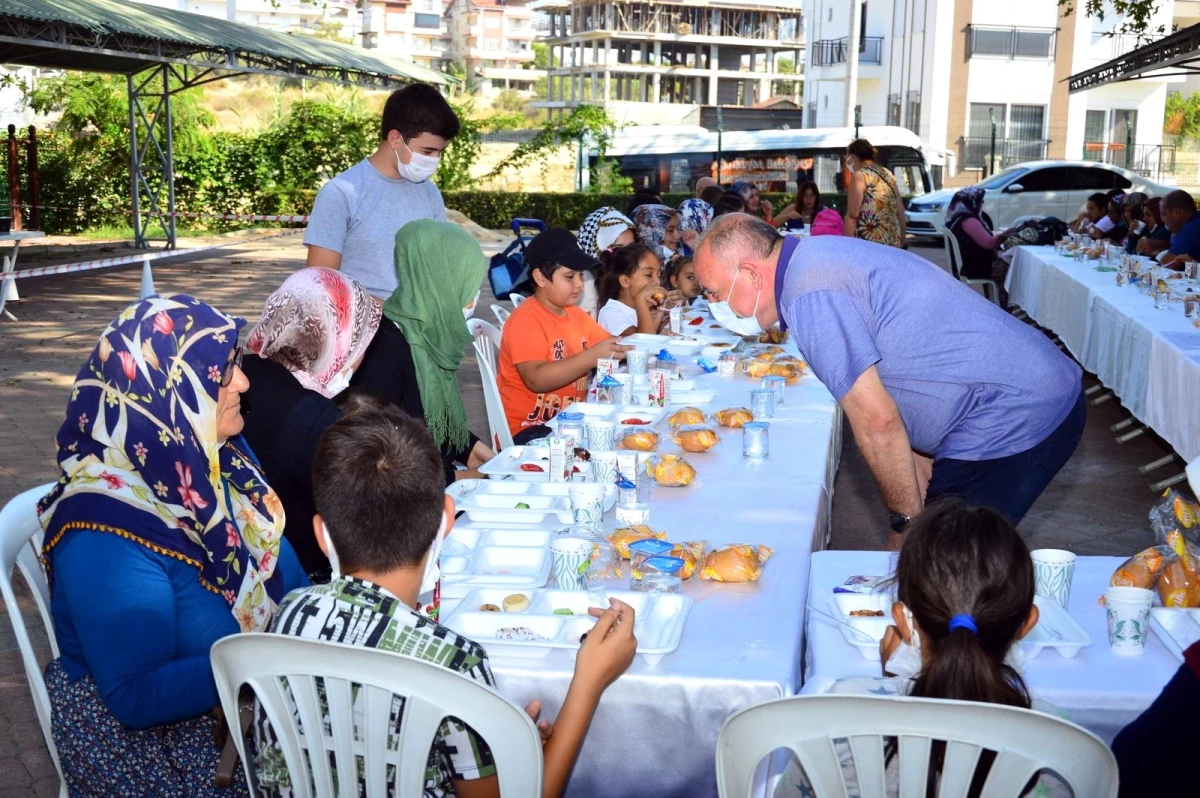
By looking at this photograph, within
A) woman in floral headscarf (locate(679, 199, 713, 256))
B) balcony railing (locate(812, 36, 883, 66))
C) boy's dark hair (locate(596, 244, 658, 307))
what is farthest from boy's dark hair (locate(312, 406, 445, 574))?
balcony railing (locate(812, 36, 883, 66))

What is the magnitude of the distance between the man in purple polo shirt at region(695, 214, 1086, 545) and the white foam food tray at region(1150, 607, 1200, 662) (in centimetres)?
61

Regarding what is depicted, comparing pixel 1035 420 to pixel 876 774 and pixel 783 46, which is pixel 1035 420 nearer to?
pixel 876 774

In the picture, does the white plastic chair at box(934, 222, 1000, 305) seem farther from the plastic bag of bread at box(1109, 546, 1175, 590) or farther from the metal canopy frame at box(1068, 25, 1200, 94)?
the plastic bag of bread at box(1109, 546, 1175, 590)

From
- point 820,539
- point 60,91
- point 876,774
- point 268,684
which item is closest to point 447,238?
point 820,539

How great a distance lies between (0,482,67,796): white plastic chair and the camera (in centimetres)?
225

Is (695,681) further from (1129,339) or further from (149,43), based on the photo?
(149,43)

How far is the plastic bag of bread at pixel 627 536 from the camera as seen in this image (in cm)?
266

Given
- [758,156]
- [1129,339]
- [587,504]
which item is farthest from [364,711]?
[758,156]

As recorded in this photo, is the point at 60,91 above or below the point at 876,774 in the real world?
above

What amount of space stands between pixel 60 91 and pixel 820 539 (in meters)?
22.7

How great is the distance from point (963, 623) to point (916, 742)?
0.18 m

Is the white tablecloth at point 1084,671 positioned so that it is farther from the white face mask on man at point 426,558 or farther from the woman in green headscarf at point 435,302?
the woman in green headscarf at point 435,302

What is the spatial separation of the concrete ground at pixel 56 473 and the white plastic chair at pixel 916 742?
7.09 feet

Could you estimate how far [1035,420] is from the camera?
118 inches
